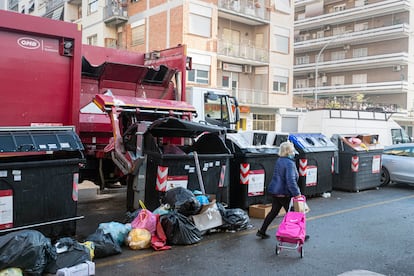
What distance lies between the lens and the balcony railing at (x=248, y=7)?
28.4 metres

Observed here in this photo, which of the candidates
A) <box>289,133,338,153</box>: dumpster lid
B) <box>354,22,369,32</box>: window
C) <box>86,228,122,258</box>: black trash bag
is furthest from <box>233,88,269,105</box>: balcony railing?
<box>86,228,122,258</box>: black trash bag

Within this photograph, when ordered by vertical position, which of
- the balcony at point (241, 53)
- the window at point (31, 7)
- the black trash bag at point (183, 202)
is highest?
the window at point (31, 7)

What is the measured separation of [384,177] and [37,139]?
9.76m

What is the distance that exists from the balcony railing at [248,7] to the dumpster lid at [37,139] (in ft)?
78.3

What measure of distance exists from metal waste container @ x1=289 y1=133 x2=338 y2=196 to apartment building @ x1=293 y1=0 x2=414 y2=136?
98.8 feet

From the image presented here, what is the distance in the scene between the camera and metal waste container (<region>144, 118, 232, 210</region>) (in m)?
6.52

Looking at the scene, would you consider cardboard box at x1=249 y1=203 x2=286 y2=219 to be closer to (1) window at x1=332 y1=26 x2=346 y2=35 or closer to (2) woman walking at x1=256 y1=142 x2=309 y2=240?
(2) woman walking at x1=256 y1=142 x2=309 y2=240

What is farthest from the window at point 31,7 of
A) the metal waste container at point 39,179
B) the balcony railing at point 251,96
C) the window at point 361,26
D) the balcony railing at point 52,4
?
the metal waste container at point 39,179

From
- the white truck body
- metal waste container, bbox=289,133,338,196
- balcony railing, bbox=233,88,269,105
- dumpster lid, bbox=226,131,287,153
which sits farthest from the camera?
balcony railing, bbox=233,88,269,105

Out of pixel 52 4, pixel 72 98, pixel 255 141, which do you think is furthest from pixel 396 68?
pixel 72 98

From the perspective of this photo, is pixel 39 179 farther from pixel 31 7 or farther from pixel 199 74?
pixel 31 7

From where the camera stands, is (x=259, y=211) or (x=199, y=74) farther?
(x=199, y=74)

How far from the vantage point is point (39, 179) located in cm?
523

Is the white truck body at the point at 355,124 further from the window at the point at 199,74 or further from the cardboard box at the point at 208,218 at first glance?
the cardboard box at the point at 208,218
